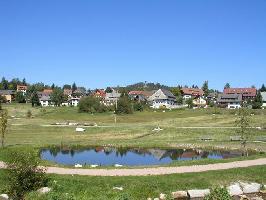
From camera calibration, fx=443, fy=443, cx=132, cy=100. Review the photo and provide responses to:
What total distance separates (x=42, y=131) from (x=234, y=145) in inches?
1474

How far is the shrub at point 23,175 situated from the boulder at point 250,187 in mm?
12438

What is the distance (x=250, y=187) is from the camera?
91.8ft

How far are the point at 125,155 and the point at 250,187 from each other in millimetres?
29158

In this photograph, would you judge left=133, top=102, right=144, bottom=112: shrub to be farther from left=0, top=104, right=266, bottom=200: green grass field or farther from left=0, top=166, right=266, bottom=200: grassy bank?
left=0, top=166, right=266, bottom=200: grassy bank

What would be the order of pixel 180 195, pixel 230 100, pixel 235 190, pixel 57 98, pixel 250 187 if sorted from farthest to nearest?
1. pixel 57 98
2. pixel 230 100
3. pixel 250 187
4. pixel 235 190
5. pixel 180 195

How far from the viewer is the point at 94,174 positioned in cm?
3050

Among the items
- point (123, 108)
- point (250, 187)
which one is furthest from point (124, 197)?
point (123, 108)

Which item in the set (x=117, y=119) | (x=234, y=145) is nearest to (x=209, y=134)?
(x=234, y=145)

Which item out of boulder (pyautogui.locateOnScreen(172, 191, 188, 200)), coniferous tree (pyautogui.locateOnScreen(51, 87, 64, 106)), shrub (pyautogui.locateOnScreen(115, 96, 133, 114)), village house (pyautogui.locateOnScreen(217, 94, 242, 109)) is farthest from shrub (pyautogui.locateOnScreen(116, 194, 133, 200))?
coniferous tree (pyautogui.locateOnScreen(51, 87, 64, 106))

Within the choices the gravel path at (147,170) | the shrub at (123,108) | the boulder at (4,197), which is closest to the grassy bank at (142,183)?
the boulder at (4,197)

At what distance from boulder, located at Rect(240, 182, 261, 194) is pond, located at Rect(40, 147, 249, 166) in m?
20.6

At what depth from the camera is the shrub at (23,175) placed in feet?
82.9

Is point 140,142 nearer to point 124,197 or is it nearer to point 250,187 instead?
point 250,187

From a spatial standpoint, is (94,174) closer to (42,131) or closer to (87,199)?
(87,199)
